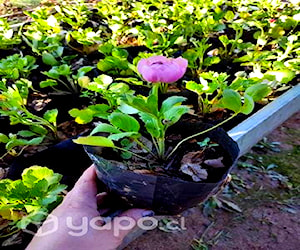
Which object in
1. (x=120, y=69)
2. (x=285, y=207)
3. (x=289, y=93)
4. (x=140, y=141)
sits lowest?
(x=285, y=207)

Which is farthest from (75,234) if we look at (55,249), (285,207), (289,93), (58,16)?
(58,16)

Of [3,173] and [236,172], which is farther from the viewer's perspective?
[236,172]

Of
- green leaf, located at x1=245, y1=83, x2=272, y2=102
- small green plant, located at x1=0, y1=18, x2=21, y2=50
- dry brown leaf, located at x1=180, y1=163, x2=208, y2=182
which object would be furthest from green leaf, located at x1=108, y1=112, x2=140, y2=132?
small green plant, located at x1=0, y1=18, x2=21, y2=50

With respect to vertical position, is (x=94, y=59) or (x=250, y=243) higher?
(x=94, y=59)

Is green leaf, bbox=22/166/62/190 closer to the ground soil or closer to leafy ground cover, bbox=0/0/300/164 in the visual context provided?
leafy ground cover, bbox=0/0/300/164

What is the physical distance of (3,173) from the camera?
1.20 m

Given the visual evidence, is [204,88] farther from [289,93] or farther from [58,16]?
[58,16]

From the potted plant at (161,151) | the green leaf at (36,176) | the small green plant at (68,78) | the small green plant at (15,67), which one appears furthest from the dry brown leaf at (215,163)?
the small green plant at (15,67)

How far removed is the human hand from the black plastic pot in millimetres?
28

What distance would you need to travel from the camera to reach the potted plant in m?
0.80

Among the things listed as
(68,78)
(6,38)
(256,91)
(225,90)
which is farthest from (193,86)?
(6,38)

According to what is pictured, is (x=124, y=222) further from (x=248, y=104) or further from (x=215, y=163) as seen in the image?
(x=248, y=104)

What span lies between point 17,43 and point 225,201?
110cm

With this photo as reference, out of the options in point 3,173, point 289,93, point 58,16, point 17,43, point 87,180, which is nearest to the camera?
point 87,180
